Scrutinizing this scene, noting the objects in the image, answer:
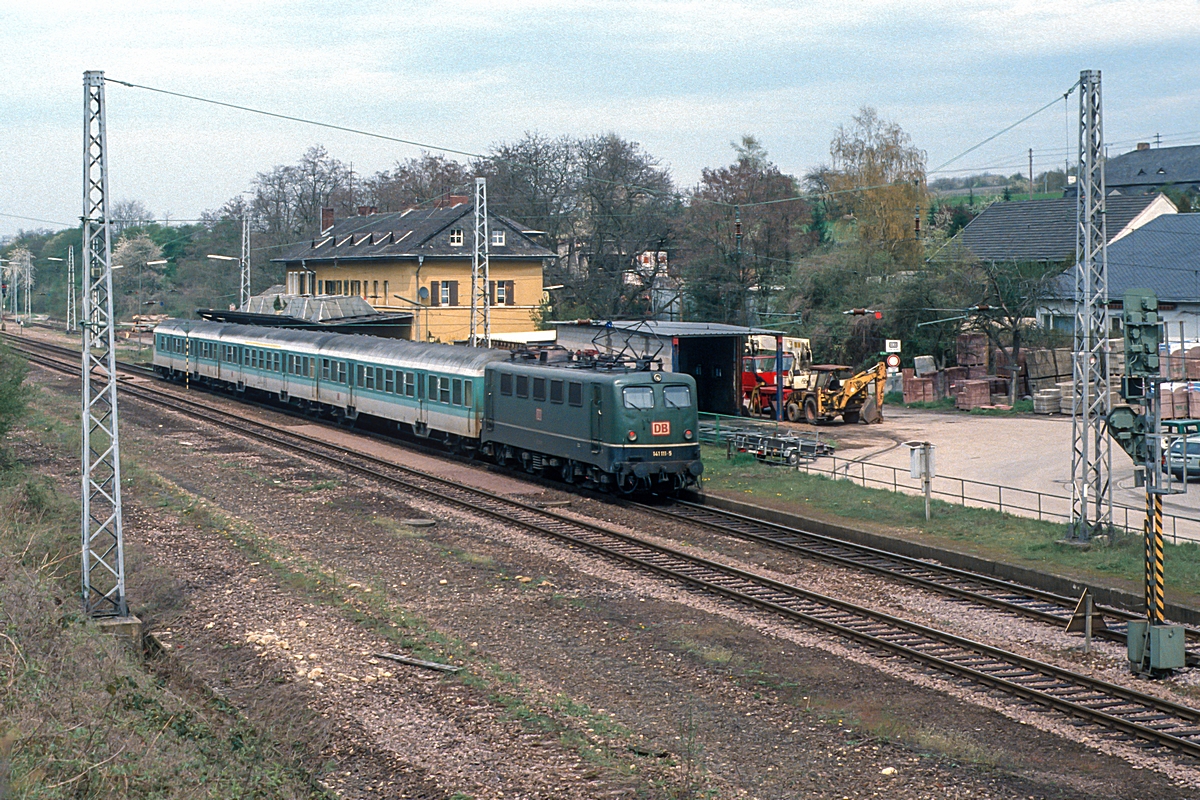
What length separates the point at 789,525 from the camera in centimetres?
2303

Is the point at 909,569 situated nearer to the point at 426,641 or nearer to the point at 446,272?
the point at 426,641

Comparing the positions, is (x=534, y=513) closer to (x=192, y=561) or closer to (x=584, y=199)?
(x=192, y=561)

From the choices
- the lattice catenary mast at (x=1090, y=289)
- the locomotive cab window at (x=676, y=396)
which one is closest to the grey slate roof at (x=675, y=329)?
the locomotive cab window at (x=676, y=396)

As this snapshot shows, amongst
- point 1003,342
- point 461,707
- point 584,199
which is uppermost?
point 584,199

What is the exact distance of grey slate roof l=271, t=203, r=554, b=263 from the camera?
64.0m

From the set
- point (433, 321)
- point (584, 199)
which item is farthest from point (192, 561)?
point (584, 199)

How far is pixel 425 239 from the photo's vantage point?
6391 cm

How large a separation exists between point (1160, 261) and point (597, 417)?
43069mm

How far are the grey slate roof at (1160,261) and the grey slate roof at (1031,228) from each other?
8.46 feet

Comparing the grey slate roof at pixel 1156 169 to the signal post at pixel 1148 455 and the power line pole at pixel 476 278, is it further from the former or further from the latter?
the signal post at pixel 1148 455

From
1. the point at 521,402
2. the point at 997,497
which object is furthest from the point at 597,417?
the point at 997,497

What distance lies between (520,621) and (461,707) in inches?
137

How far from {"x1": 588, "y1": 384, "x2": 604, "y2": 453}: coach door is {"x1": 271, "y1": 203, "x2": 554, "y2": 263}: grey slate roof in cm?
3821

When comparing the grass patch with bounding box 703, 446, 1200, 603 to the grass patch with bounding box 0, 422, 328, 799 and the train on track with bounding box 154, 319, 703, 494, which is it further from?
the grass patch with bounding box 0, 422, 328, 799
